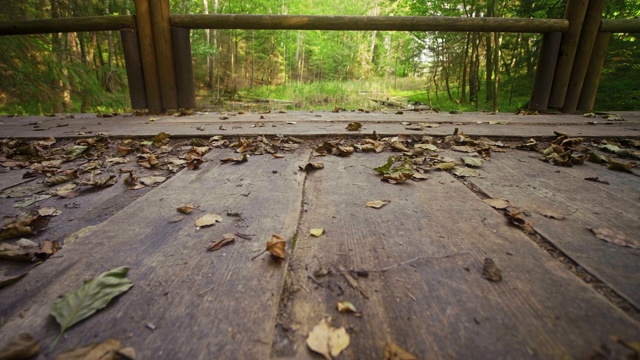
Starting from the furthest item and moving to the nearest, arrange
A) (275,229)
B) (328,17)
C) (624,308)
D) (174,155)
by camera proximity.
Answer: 1. (328,17)
2. (174,155)
3. (275,229)
4. (624,308)

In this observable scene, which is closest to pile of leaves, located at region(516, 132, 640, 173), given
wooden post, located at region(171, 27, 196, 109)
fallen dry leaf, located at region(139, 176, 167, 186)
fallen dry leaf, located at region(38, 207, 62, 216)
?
fallen dry leaf, located at region(139, 176, 167, 186)

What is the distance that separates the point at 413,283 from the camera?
0.70m

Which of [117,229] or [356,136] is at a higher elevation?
[356,136]

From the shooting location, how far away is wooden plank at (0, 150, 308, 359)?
56 cm

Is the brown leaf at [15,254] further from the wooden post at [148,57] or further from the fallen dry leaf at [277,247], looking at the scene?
the wooden post at [148,57]

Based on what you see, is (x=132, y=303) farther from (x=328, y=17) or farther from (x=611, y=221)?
(x=328, y=17)

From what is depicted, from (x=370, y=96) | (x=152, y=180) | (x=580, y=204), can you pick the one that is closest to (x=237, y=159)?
(x=152, y=180)

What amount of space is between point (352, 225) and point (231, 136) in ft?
4.95

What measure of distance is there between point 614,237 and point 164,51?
3683mm

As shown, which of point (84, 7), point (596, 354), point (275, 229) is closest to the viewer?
point (596, 354)

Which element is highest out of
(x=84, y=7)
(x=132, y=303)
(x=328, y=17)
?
(x=84, y=7)

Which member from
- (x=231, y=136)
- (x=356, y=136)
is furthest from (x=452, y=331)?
(x=231, y=136)

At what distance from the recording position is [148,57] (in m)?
3.12

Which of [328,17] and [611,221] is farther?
[328,17]
